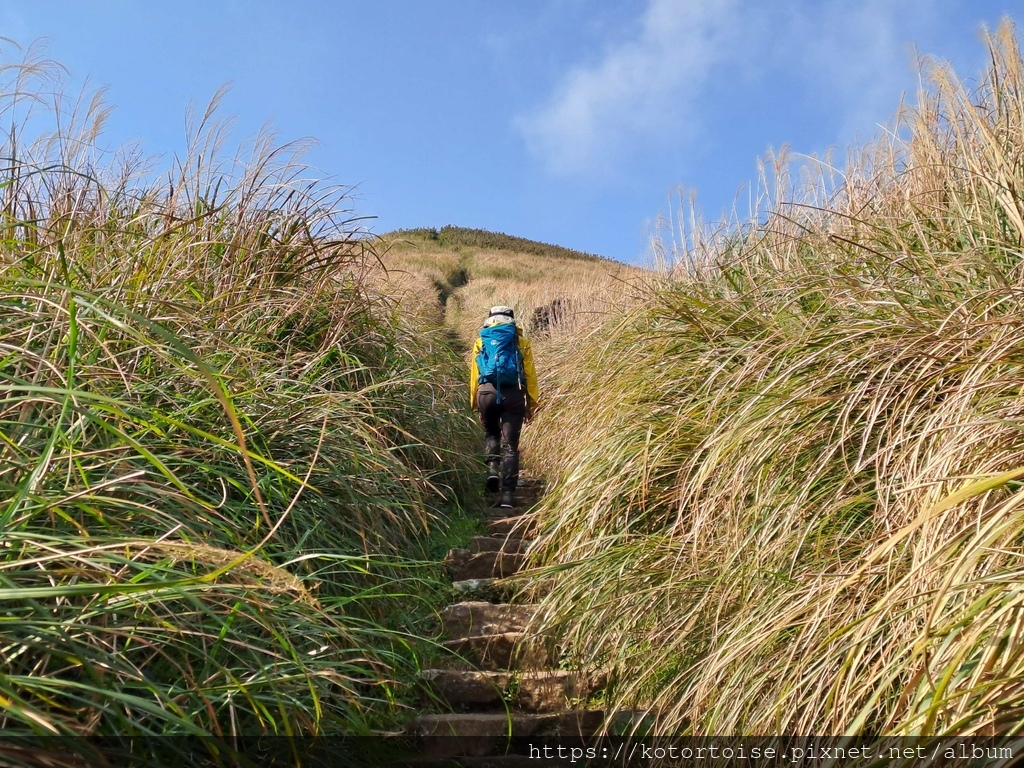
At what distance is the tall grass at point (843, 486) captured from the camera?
221cm

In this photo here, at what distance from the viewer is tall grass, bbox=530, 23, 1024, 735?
87.1 inches

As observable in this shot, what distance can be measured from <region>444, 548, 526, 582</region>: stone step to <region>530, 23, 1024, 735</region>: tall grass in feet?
1.52

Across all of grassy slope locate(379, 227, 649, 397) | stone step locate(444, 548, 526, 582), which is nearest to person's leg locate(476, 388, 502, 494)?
grassy slope locate(379, 227, 649, 397)

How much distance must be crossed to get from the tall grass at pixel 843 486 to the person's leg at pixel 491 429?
1.66 metres

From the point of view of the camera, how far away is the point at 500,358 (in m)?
6.34

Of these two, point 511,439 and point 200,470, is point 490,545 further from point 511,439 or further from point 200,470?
point 200,470

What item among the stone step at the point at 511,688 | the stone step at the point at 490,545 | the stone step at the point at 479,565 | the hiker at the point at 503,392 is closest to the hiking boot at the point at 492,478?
the hiker at the point at 503,392

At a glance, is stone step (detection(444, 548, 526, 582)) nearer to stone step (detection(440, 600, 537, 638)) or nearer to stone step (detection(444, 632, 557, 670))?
stone step (detection(440, 600, 537, 638))

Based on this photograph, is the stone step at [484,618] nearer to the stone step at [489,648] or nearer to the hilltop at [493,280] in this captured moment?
the stone step at [489,648]

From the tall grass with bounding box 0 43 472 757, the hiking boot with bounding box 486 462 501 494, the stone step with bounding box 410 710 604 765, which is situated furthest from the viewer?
the hiking boot with bounding box 486 462 501 494

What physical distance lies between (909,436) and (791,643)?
32.7 inches

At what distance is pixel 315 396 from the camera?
3746mm

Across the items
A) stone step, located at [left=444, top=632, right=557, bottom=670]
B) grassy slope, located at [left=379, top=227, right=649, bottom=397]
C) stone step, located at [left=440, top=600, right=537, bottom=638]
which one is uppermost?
grassy slope, located at [left=379, top=227, right=649, bottom=397]

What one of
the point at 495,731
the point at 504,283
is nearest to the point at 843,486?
the point at 495,731
